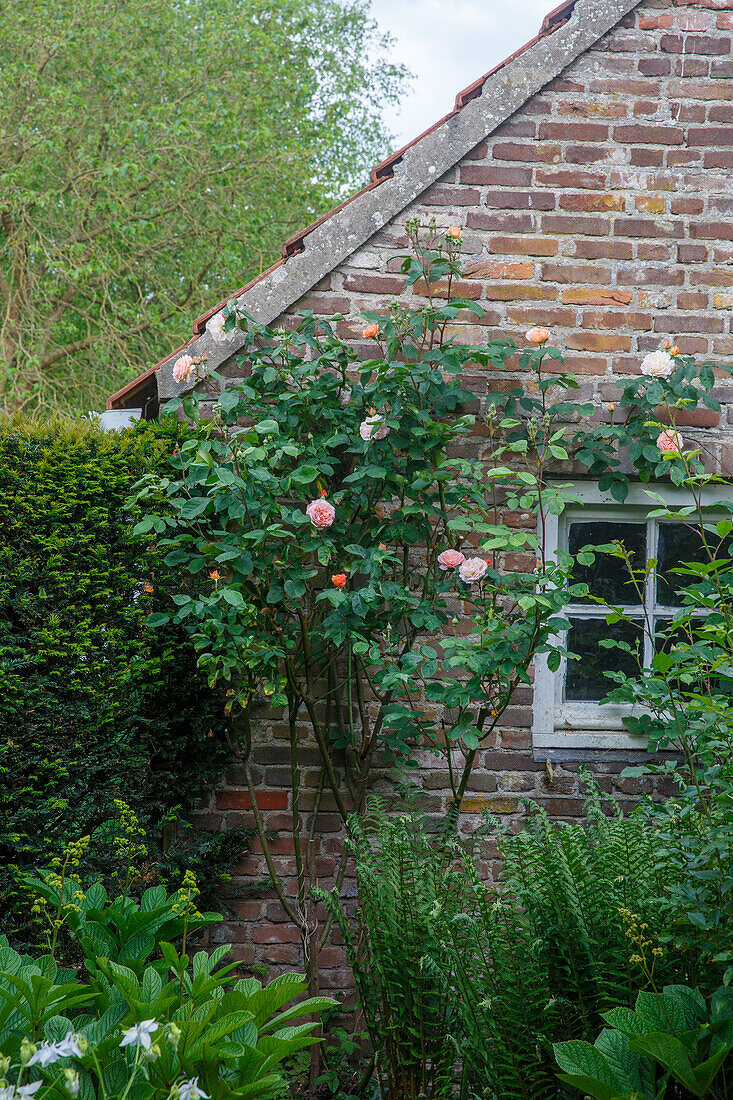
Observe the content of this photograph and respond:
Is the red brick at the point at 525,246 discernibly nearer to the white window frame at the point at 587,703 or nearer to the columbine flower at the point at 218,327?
the white window frame at the point at 587,703

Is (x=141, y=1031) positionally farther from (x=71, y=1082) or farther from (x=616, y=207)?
(x=616, y=207)

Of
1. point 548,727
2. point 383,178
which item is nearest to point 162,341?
→ point 383,178

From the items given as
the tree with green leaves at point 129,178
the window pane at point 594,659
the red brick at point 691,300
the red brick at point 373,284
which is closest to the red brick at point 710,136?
the red brick at point 691,300

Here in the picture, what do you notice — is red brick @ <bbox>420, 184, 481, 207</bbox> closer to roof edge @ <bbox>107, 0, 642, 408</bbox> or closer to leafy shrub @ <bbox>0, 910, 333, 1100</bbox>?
roof edge @ <bbox>107, 0, 642, 408</bbox>

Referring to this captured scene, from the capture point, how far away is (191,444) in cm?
310

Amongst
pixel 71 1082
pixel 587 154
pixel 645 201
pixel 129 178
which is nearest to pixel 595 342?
pixel 645 201

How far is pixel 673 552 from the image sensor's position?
3.98m

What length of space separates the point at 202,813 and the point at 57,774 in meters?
0.81

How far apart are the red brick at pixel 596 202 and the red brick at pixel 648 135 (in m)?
0.25

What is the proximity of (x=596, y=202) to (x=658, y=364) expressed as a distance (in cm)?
84

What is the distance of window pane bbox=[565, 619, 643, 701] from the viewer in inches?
154

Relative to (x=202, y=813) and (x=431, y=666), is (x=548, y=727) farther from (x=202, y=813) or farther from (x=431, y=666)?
(x=202, y=813)

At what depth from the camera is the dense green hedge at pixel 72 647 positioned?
9.81ft

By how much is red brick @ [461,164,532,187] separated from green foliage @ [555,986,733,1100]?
3105mm
